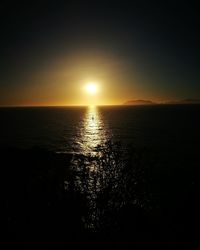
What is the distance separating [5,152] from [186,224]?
36096mm

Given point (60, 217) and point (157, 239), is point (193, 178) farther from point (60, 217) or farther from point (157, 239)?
point (60, 217)

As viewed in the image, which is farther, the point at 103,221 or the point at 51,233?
the point at 103,221

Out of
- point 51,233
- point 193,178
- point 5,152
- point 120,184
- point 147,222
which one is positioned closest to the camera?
point 51,233

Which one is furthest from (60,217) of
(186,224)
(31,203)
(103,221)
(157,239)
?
(186,224)

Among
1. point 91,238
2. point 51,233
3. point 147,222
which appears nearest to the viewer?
point 51,233

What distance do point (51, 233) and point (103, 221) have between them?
3557mm

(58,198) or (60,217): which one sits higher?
(58,198)

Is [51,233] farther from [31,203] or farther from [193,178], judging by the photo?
[193,178]

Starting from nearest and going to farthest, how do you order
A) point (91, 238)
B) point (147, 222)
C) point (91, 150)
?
point (91, 238) < point (147, 222) < point (91, 150)

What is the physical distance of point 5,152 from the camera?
40.8 meters

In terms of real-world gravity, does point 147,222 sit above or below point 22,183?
below

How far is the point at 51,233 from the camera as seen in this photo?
11875 millimetres

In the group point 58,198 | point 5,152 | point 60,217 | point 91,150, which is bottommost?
point 91,150

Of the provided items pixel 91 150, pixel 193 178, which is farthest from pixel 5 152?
pixel 193 178
